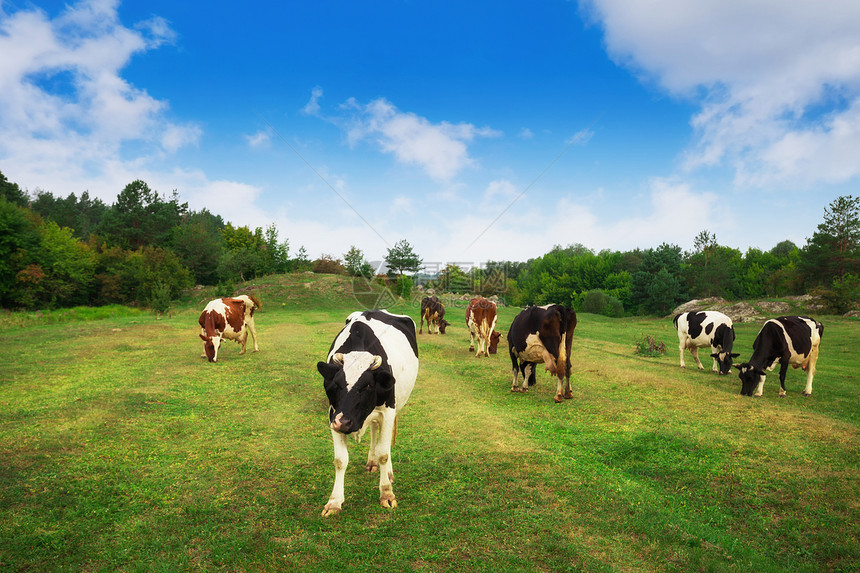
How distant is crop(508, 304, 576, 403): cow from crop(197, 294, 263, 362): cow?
9.61 m

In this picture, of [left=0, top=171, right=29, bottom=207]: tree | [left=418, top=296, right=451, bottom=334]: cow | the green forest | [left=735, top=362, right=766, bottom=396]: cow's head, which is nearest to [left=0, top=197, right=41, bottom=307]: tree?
the green forest

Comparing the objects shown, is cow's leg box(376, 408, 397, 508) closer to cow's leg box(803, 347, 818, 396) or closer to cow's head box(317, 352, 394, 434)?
cow's head box(317, 352, 394, 434)

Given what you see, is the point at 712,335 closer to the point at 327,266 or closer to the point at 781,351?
the point at 781,351

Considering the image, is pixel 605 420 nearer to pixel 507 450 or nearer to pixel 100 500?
pixel 507 450

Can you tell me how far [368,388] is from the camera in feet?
15.0

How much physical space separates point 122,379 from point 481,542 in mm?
10317

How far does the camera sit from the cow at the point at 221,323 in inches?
530

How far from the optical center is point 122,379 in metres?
10.5

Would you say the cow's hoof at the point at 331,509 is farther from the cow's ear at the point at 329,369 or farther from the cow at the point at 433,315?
the cow at the point at 433,315

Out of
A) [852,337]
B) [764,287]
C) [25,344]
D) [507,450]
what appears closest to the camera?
[507,450]

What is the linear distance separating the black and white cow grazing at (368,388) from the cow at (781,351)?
9523 mm

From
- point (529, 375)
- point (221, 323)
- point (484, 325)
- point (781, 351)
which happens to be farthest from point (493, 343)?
point (221, 323)

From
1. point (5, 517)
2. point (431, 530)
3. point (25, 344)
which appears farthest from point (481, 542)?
point (25, 344)

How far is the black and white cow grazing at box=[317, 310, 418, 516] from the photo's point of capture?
4469mm
